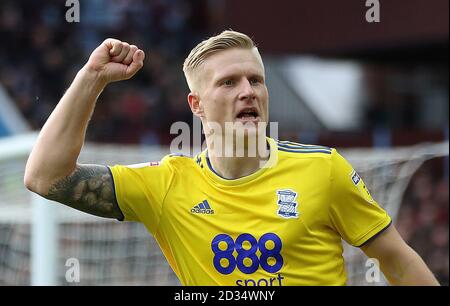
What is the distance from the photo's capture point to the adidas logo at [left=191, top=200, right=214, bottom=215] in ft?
13.6

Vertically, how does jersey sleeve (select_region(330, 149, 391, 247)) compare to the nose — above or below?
below

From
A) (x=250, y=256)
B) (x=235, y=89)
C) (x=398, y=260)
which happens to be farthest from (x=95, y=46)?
(x=398, y=260)

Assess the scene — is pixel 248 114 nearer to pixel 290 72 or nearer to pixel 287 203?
pixel 287 203

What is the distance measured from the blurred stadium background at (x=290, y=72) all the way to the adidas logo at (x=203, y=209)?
572cm

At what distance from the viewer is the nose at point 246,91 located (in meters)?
4.07

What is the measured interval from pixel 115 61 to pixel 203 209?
2.49 ft

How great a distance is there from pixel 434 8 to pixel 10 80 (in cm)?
710

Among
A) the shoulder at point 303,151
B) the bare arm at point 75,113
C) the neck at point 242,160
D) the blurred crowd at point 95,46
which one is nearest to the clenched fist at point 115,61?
the bare arm at point 75,113

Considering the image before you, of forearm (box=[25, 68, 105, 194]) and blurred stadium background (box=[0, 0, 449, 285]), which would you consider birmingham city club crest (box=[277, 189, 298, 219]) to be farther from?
blurred stadium background (box=[0, 0, 449, 285])

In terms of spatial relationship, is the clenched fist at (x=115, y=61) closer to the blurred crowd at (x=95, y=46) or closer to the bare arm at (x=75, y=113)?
the bare arm at (x=75, y=113)

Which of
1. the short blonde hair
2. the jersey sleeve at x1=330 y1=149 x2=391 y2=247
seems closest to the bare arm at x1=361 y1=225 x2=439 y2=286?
the jersey sleeve at x1=330 y1=149 x2=391 y2=247

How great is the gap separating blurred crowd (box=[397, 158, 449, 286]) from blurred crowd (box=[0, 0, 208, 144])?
13.7ft
